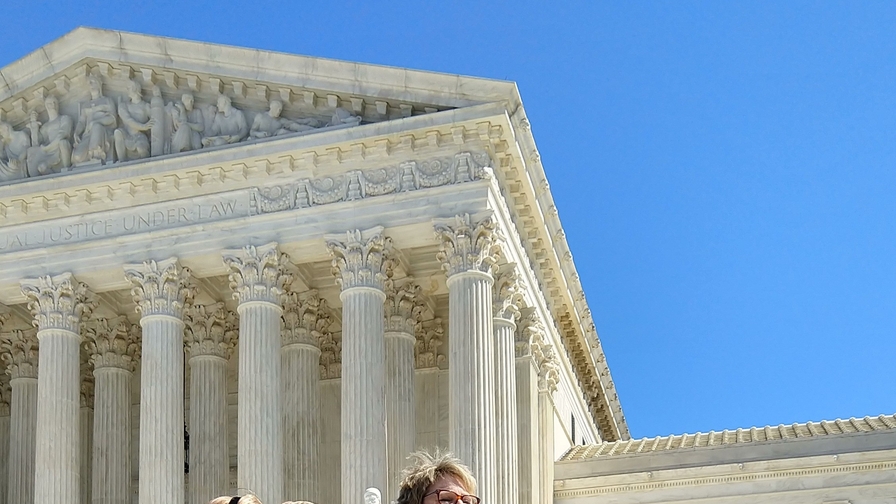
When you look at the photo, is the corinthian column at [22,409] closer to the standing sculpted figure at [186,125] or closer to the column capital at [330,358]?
the column capital at [330,358]

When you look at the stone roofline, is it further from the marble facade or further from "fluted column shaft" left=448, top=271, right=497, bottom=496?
"fluted column shaft" left=448, top=271, right=497, bottom=496

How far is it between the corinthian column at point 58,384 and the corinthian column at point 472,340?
9.64 metres

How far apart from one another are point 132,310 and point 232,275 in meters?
6.11

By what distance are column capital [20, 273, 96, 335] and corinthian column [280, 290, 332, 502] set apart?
5247mm

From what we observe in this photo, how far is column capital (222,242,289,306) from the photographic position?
36.8m

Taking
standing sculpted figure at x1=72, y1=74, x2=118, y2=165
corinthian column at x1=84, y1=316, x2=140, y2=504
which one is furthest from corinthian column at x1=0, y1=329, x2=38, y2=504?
standing sculpted figure at x1=72, y1=74, x2=118, y2=165

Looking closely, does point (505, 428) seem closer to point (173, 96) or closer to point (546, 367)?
point (546, 367)

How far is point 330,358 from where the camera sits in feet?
141

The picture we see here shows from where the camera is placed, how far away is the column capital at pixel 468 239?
35.4 m

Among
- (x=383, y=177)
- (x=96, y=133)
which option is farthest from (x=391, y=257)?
(x=96, y=133)

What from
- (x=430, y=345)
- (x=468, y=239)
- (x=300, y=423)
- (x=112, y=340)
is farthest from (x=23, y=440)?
(x=468, y=239)

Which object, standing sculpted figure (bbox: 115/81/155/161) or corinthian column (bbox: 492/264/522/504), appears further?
standing sculpted figure (bbox: 115/81/155/161)

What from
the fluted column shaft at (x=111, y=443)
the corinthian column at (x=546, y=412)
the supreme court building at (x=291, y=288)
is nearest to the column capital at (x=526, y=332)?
the supreme court building at (x=291, y=288)

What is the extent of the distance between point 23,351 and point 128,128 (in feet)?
27.7
